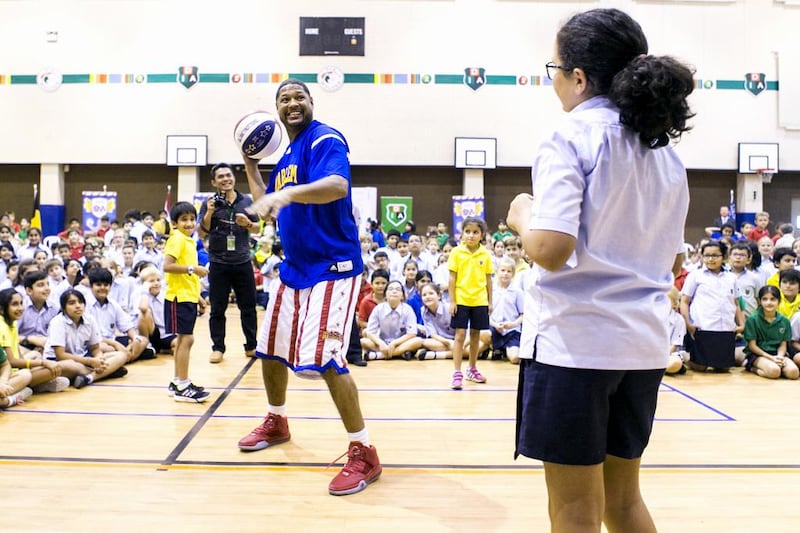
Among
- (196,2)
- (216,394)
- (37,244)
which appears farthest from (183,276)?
(196,2)

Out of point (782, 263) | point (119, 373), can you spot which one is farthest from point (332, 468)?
point (782, 263)

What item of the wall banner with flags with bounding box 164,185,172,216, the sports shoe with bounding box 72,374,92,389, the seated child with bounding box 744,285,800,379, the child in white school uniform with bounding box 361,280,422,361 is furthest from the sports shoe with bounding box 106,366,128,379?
the wall banner with flags with bounding box 164,185,172,216

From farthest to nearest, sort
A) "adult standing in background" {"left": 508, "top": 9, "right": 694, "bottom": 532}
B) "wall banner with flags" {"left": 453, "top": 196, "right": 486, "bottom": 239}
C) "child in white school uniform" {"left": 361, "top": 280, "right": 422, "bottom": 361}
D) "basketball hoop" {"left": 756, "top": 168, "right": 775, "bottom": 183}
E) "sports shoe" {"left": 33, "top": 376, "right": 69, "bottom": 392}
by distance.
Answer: "wall banner with flags" {"left": 453, "top": 196, "right": 486, "bottom": 239}
"basketball hoop" {"left": 756, "top": 168, "right": 775, "bottom": 183}
"child in white school uniform" {"left": 361, "top": 280, "right": 422, "bottom": 361}
"sports shoe" {"left": 33, "top": 376, "right": 69, "bottom": 392}
"adult standing in background" {"left": 508, "top": 9, "right": 694, "bottom": 532}

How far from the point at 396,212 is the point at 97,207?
7.68m

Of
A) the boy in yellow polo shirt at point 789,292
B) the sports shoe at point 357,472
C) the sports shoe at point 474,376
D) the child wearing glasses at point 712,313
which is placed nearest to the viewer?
the sports shoe at point 357,472

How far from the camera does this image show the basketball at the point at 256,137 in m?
4.03

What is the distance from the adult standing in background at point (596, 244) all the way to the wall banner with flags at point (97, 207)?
55.1 feet

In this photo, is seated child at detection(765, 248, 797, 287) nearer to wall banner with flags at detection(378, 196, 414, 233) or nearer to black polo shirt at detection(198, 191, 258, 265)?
black polo shirt at detection(198, 191, 258, 265)

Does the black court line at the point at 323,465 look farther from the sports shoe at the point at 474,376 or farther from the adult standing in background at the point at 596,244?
the sports shoe at the point at 474,376

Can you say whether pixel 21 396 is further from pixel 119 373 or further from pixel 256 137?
pixel 256 137

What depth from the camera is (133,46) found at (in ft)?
53.7

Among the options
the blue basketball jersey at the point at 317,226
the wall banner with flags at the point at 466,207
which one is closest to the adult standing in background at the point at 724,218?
the wall banner with flags at the point at 466,207

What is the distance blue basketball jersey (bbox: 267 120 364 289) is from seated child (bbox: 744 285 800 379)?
531 centimetres

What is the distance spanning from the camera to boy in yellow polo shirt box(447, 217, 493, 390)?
6043 mm
